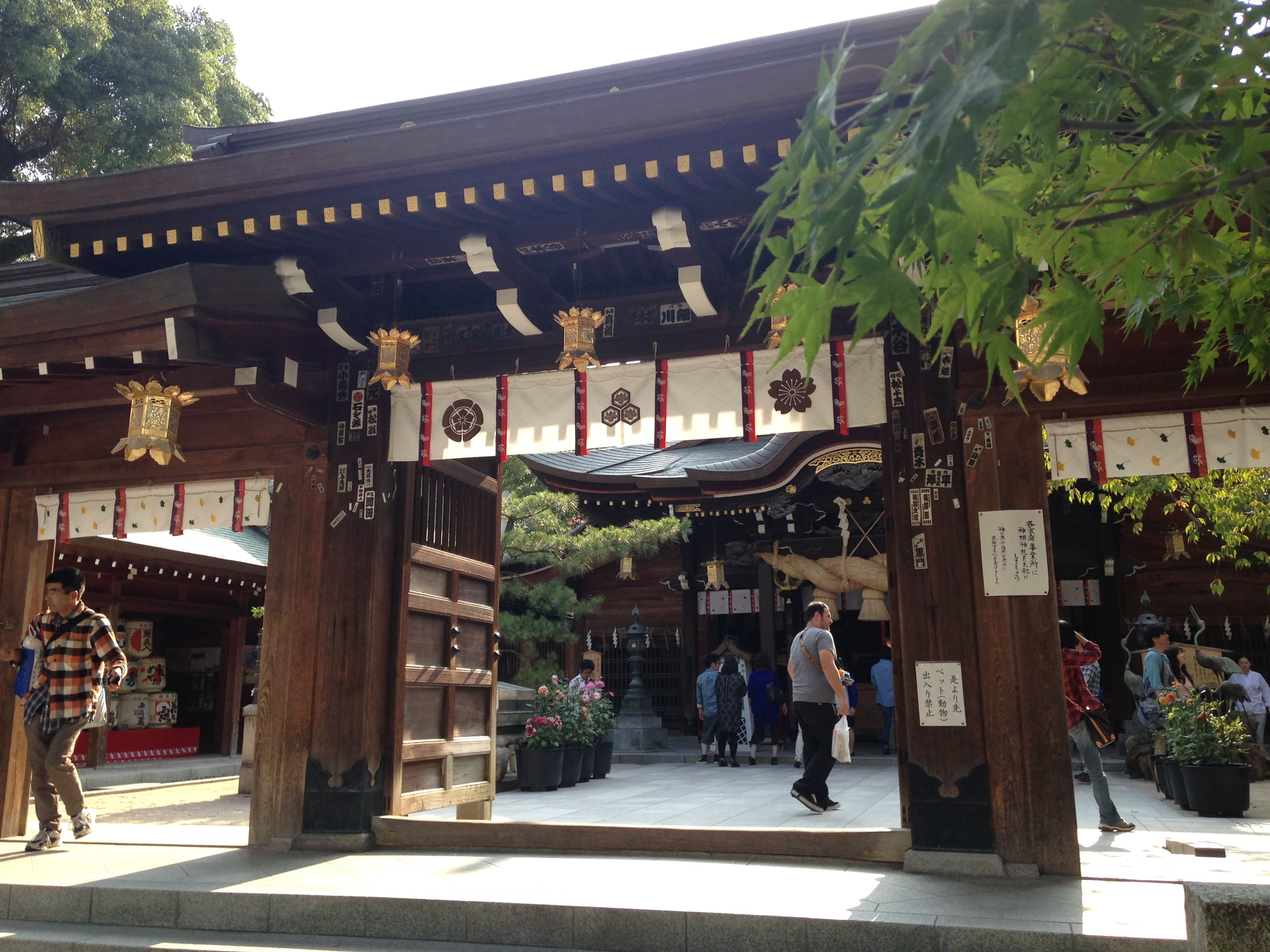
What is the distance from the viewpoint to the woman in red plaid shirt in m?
7.41

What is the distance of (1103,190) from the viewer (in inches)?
97.2

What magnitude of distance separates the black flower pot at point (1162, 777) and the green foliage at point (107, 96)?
19314 millimetres

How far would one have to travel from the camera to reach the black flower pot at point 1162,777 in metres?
9.57

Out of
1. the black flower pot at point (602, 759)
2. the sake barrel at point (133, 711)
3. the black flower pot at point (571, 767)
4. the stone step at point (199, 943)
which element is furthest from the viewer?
the sake barrel at point (133, 711)

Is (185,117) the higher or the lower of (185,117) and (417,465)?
the higher

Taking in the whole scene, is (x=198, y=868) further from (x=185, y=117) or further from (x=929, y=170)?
(x=185, y=117)

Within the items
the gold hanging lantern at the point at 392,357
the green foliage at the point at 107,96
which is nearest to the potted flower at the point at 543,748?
the gold hanging lantern at the point at 392,357

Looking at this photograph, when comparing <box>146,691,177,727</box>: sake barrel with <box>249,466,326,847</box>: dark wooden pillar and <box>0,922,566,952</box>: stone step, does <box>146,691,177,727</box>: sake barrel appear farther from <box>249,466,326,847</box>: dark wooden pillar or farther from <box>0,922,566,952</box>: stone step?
<box>0,922,566,952</box>: stone step

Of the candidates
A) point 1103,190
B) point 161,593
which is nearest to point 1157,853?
point 1103,190

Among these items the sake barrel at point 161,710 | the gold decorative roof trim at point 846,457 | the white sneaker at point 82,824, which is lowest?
the white sneaker at point 82,824

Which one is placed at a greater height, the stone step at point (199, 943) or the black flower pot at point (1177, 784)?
the black flower pot at point (1177, 784)

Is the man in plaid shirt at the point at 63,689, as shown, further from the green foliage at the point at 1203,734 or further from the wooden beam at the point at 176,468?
the green foliage at the point at 1203,734

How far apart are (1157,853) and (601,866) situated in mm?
3809

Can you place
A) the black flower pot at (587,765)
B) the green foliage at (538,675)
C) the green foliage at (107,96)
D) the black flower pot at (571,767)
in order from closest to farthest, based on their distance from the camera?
the black flower pot at (571,767)
the black flower pot at (587,765)
the green foliage at (538,675)
the green foliage at (107,96)
